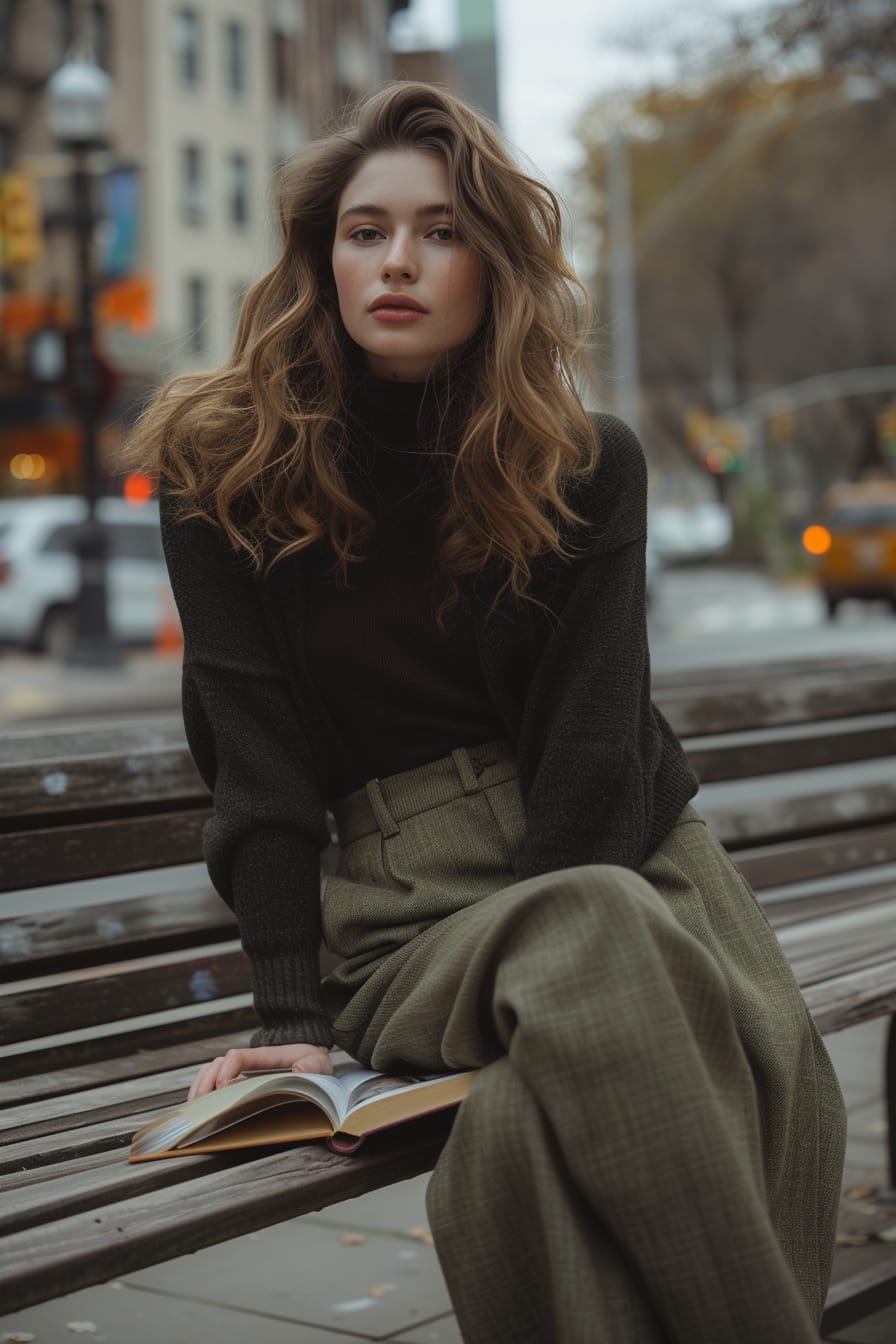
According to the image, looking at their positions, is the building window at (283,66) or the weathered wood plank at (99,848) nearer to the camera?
the weathered wood plank at (99,848)

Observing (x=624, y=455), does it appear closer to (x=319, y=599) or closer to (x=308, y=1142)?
(x=319, y=599)

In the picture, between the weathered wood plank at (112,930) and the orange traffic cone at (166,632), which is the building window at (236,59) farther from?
the weathered wood plank at (112,930)

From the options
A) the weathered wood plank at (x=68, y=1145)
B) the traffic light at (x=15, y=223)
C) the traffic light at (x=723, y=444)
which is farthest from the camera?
the traffic light at (x=723, y=444)

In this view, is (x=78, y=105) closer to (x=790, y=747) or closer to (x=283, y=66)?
(x=790, y=747)

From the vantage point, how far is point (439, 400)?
2949 mm

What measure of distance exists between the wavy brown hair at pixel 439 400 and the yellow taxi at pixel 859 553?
2886cm

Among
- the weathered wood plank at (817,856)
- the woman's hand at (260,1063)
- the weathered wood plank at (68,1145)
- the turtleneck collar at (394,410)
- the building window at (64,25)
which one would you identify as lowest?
the weathered wood plank at (817,856)

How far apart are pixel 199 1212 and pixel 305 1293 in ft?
5.58

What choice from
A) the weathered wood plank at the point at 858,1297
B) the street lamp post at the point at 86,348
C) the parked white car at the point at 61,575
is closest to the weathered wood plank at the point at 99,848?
the weathered wood plank at the point at 858,1297

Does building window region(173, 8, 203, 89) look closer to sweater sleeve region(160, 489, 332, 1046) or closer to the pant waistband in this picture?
sweater sleeve region(160, 489, 332, 1046)

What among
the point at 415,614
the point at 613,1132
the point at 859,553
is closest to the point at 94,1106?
the point at 415,614

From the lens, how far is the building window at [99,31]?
37.0 metres

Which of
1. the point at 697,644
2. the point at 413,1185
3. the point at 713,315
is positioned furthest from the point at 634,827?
the point at 713,315

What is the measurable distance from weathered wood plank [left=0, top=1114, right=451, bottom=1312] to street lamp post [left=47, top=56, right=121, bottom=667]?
54.6 ft
